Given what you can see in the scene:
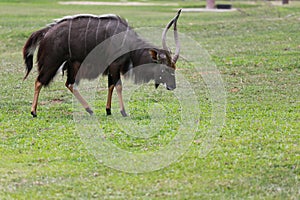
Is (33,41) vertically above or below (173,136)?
above

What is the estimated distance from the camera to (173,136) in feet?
33.8

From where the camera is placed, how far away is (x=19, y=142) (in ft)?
33.3

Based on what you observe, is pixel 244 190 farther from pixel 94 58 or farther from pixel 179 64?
pixel 179 64

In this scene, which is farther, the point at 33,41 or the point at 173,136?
the point at 33,41

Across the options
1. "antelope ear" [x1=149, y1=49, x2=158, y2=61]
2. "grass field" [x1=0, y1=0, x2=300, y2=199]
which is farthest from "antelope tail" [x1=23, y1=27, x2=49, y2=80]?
"antelope ear" [x1=149, y1=49, x2=158, y2=61]

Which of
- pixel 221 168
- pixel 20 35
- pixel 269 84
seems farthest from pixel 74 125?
pixel 20 35

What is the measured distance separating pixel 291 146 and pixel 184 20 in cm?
1894

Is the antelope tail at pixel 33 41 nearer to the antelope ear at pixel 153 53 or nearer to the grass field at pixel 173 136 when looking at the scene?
the grass field at pixel 173 136

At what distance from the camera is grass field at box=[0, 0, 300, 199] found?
8.03 meters

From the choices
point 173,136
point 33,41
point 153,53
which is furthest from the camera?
point 33,41

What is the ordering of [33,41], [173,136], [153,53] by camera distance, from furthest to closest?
[33,41], [153,53], [173,136]

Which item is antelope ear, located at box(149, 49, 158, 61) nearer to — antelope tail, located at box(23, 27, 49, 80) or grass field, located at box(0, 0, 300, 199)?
grass field, located at box(0, 0, 300, 199)

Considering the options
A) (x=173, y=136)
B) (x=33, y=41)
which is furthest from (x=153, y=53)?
(x=33, y=41)

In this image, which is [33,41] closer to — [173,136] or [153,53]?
[153,53]
